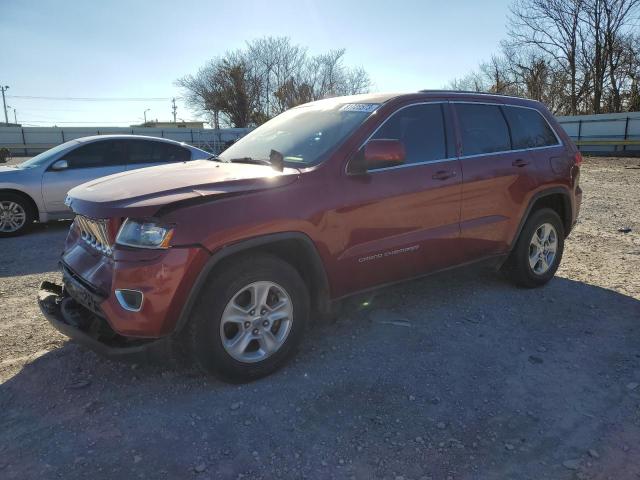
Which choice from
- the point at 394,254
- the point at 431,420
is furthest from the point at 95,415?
the point at 394,254

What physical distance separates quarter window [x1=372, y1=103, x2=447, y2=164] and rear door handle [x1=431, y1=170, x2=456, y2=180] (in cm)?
13

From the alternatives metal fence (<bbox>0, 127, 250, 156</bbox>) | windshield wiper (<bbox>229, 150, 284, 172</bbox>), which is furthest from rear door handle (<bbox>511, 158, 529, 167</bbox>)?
metal fence (<bbox>0, 127, 250, 156</bbox>)

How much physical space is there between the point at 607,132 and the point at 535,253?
25.5 metres

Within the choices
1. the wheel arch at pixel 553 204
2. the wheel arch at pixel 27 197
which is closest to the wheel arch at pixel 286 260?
the wheel arch at pixel 553 204

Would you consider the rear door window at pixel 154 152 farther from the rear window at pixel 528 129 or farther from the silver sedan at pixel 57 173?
the rear window at pixel 528 129

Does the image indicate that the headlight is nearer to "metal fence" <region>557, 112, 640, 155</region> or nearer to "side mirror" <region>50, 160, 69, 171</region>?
"side mirror" <region>50, 160, 69, 171</region>

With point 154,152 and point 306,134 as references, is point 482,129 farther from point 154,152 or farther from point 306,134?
point 154,152

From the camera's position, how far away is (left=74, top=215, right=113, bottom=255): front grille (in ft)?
9.31

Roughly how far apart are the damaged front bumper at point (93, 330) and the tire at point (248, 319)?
0.25 meters

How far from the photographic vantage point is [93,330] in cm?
286

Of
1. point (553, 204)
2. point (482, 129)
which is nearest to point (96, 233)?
point (482, 129)

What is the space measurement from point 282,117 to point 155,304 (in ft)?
7.90

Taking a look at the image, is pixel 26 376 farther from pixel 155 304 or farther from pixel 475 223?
pixel 475 223

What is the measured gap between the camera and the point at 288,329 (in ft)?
10.5
